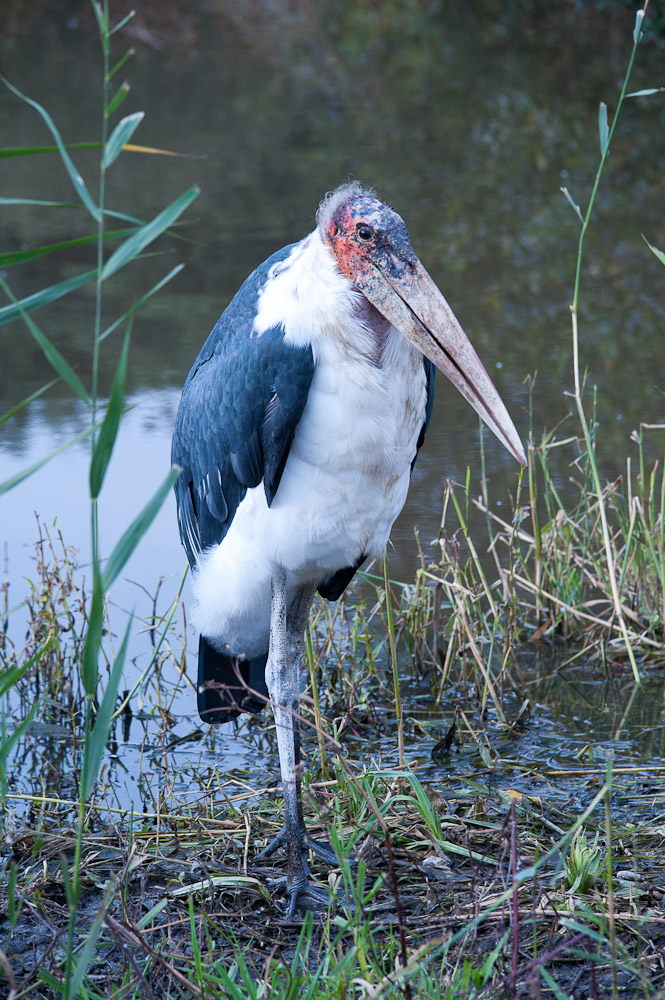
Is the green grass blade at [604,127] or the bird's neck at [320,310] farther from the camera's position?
the green grass blade at [604,127]

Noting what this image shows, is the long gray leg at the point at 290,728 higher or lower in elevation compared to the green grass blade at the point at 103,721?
lower

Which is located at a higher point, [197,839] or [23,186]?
[23,186]

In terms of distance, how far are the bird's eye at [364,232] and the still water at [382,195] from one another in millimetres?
328

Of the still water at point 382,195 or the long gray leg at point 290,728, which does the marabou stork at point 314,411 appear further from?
the still water at point 382,195

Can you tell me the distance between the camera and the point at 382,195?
114 inches

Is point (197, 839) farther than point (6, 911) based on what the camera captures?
Yes

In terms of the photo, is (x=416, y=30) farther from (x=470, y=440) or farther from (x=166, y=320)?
(x=470, y=440)

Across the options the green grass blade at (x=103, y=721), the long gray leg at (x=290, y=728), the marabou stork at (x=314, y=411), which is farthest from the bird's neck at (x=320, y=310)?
the green grass blade at (x=103, y=721)

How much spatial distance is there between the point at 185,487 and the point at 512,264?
466 cm

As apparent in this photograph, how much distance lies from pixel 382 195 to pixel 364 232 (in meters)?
0.61

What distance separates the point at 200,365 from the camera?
270cm

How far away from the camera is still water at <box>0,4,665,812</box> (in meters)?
4.95

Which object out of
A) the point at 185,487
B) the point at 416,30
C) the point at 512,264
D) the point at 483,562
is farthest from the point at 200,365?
the point at 416,30

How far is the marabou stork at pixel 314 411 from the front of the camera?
2312 mm
